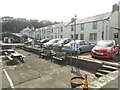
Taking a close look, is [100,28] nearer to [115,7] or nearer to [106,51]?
[115,7]

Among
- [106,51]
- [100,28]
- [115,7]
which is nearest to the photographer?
[106,51]

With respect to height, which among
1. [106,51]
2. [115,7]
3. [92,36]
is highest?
[115,7]

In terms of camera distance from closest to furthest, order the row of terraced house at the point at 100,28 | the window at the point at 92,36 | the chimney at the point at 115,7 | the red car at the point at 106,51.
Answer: the red car at the point at 106,51
the row of terraced house at the point at 100,28
the chimney at the point at 115,7
the window at the point at 92,36

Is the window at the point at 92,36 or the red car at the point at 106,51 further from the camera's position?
the window at the point at 92,36

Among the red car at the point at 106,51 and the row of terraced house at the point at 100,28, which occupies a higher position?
the row of terraced house at the point at 100,28

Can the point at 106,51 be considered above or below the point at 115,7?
below

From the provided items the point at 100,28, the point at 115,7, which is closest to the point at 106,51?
the point at 100,28

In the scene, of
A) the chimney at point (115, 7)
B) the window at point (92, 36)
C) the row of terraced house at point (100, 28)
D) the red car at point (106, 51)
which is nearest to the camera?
the red car at point (106, 51)

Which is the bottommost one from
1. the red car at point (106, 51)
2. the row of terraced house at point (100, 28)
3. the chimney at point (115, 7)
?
the red car at point (106, 51)

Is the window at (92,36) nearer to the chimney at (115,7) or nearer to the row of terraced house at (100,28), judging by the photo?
the row of terraced house at (100,28)

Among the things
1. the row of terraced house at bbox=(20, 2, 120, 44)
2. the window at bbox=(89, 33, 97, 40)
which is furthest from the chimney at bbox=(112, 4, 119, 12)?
the window at bbox=(89, 33, 97, 40)

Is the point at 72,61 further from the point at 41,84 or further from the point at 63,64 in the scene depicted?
the point at 41,84

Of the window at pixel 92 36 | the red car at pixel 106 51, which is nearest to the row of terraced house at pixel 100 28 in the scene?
the window at pixel 92 36

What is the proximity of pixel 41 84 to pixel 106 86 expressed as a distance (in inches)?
137
